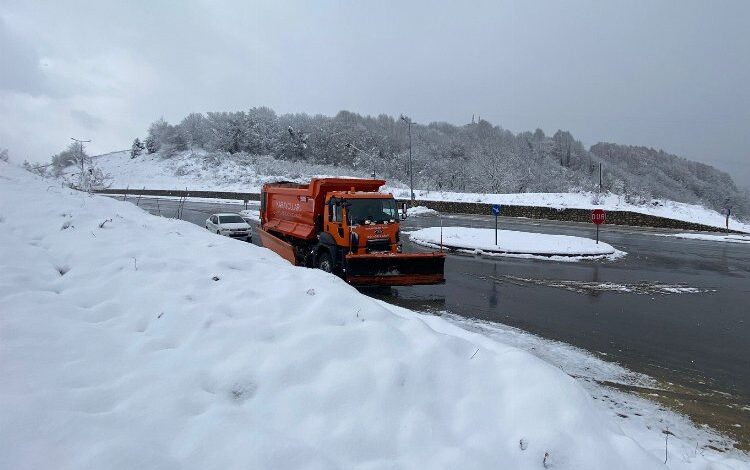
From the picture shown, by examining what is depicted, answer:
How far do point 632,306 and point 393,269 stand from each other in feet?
18.8

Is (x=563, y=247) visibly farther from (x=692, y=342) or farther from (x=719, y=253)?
(x=692, y=342)

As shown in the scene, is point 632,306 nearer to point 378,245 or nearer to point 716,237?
point 378,245

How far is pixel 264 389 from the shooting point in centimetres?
372

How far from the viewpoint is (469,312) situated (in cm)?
982

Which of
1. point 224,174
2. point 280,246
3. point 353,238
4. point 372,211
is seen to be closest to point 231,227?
point 280,246

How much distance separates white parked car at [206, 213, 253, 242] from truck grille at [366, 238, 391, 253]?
10.3m

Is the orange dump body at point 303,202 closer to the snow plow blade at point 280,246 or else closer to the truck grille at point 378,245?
the snow plow blade at point 280,246

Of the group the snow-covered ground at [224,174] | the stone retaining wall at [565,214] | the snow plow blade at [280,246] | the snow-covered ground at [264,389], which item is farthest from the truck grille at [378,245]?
the snow-covered ground at [224,174]

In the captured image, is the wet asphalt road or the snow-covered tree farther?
the snow-covered tree

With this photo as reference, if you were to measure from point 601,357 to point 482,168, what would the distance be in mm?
66198

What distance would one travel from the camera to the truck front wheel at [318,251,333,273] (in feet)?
39.8

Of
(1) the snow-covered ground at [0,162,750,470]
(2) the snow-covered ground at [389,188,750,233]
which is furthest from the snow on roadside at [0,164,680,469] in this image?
(2) the snow-covered ground at [389,188,750,233]

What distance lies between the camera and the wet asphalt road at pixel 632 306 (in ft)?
23.8

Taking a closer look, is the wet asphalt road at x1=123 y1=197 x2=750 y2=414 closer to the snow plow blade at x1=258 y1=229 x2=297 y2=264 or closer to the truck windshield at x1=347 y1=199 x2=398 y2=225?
the truck windshield at x1=347 y1=199 x2=398 y2=225
